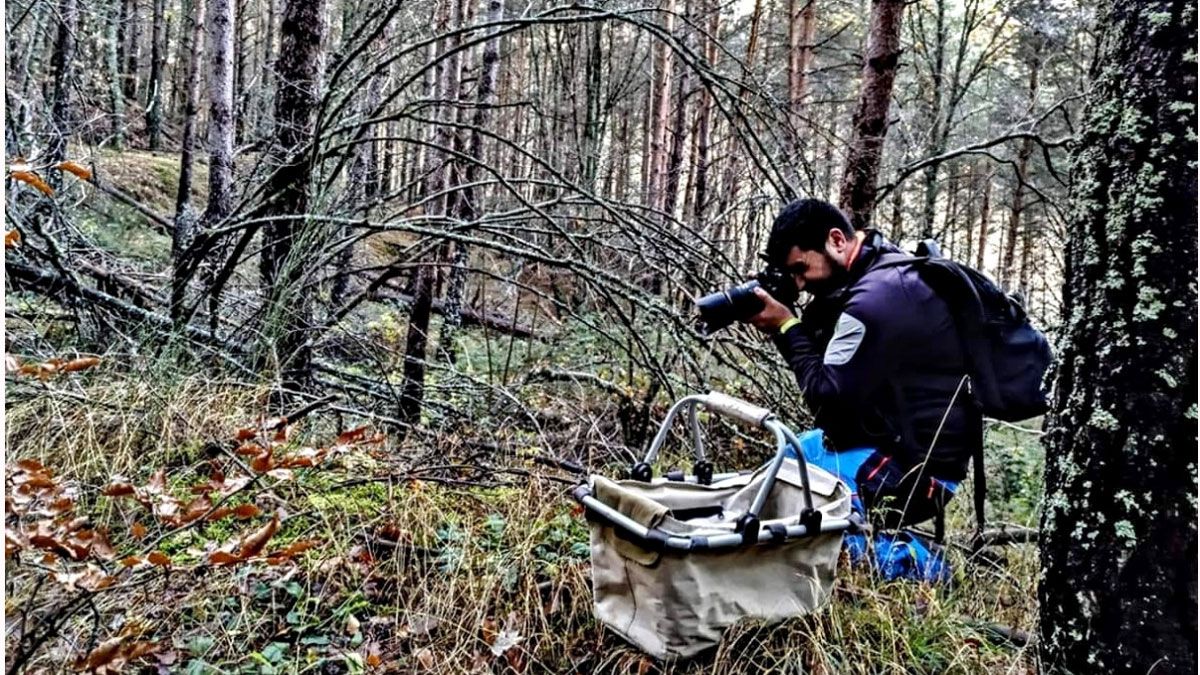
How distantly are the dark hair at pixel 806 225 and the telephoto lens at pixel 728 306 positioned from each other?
0.73 feet

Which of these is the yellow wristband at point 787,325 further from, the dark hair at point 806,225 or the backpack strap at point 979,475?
the backpack strap at point 979,475

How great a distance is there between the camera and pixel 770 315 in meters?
2.89

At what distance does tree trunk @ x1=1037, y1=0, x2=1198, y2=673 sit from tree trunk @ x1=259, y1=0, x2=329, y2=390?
2908mm

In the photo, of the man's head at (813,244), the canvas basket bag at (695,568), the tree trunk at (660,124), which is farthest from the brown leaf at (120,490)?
the tree trunk at (660,124)

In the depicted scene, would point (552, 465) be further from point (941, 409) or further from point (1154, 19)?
point (1154, 19)

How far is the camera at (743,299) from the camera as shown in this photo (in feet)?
8.94

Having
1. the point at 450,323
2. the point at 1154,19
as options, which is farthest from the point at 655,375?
the point at 450,323

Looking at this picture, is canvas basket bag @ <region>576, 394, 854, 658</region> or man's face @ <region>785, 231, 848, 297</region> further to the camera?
man's face @ <region>785, 231, 848, 297</region>

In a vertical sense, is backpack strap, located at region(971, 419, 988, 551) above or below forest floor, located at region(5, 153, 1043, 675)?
above

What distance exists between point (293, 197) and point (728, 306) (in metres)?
2.22

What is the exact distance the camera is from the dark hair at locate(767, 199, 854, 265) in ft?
9.41

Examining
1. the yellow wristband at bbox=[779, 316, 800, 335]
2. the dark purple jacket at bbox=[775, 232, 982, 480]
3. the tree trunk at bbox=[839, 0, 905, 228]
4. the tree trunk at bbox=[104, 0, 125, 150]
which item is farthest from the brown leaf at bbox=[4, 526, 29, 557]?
the tree trunk at bbox=[104, 0, 125, 150]

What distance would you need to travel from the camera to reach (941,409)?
2602mm

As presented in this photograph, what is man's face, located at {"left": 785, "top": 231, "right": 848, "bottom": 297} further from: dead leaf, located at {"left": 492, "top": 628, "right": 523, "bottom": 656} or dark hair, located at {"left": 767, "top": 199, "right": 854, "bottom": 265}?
dead leaf, located at {"left": 492, "top": 628, "right": 523, "bottom": 656}
